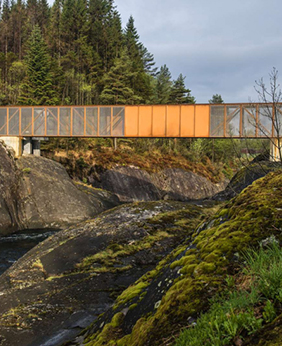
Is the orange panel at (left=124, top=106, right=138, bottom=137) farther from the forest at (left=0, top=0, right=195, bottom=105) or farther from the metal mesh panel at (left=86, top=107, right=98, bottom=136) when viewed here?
the forest at (left=0, top=0, right=195, bottom=105)

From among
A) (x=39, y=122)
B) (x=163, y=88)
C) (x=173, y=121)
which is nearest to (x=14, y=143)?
(x=39, y=122)

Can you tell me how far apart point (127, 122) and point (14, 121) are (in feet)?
35.4

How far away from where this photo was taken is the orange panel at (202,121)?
1019 inches

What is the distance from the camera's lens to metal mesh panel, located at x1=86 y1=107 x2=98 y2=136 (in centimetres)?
2817

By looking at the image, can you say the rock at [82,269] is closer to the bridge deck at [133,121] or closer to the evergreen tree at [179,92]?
the bridge deck at [133,121]

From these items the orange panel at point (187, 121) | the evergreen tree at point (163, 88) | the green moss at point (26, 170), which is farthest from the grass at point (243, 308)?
the evergreen tree at point (163, 88)

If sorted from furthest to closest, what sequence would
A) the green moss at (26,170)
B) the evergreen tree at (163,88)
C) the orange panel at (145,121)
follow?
1. the evergreen tree at (163,88)
2. the orange panel at (145,121)
3. the green moss at (26,170)

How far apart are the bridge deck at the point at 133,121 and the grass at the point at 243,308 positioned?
22310 mm

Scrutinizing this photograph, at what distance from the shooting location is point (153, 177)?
139 feet

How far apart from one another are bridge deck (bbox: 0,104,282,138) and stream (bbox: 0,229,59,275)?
35.4 ft

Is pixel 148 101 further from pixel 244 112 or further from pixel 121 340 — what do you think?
pixel 121 340

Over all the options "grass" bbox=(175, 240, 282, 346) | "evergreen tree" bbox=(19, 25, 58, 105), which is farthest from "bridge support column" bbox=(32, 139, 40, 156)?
"grass" bbox=(175, 240, 282, 346)

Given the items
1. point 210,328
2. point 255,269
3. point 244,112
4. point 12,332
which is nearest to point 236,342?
point 210,328

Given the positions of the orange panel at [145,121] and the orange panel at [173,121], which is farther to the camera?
the orange panel at [145,121]
